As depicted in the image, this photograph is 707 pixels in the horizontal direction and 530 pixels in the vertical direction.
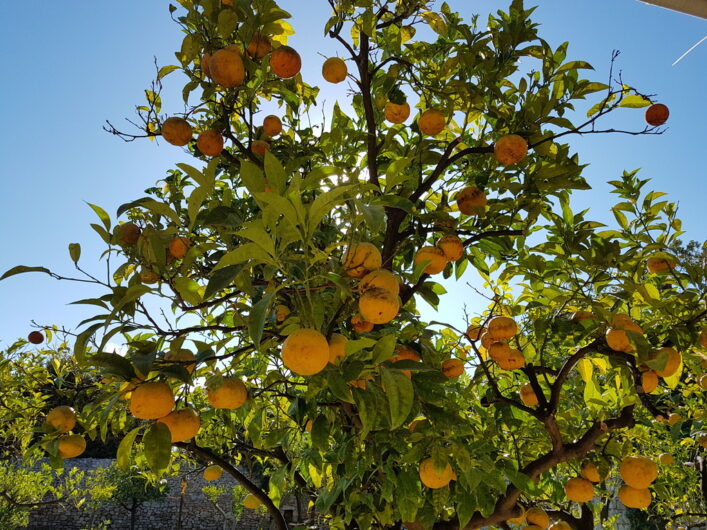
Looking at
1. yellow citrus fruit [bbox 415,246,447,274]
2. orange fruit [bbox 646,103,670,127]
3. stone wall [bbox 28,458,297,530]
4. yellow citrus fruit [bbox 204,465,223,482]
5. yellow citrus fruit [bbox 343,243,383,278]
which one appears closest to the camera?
yellow citrus fruit [bbox 343,243,383,278]

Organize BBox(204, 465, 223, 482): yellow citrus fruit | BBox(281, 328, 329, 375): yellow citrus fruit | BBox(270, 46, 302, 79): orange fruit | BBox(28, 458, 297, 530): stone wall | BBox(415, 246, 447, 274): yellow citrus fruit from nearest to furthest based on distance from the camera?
BBox(281, 328, 329, 375): yellow citrus fruit → BBox(415, 246, 447, 274): yellow citrus fruit → BBox(270, 46, 302, 79): orange fruit → BBox(204, 465, 223, 482): yellow citrus fruit → BBox(28, 458, 297, 530): stone wall

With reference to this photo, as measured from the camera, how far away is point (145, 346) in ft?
2.53

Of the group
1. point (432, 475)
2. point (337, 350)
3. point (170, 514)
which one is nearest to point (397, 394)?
point (337, 350)

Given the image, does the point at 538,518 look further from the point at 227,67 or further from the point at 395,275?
the point at 227,67

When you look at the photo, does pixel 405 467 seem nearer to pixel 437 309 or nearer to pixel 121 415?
pixel 437 309

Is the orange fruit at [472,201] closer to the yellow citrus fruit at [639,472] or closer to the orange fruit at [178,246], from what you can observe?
the orange fruit at [178,246]

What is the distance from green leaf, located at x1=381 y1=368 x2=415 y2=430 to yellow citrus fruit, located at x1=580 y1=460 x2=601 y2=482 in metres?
1.16

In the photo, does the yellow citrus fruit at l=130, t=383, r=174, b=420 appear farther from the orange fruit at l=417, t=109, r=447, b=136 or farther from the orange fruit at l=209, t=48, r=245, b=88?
the orange fruit at l=417, t=109, r=447, b=136

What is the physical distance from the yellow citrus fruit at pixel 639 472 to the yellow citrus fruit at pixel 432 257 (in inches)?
35.3

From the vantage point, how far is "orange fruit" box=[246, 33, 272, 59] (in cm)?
123

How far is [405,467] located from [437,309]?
1.34 feet

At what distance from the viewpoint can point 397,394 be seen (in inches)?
25.4

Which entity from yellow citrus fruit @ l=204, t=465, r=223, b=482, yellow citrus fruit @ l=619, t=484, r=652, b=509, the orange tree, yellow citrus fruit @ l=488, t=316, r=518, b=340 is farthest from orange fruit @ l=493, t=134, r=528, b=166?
yellow citrus fruit @ l=204, t=465, r=223, b=482

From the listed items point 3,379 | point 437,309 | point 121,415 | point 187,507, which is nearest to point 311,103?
point 437,309
